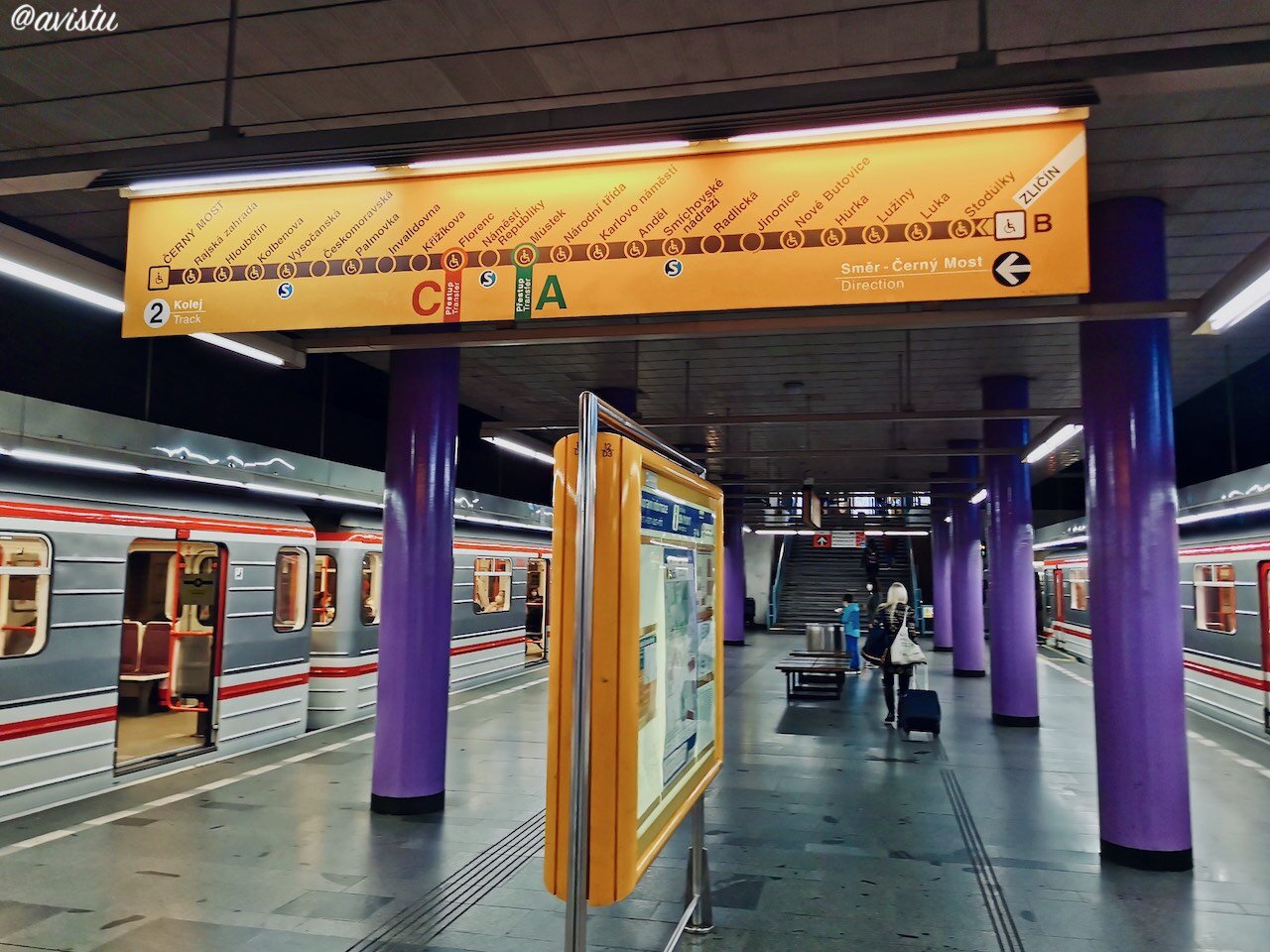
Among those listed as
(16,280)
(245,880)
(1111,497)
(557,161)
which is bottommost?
(245,880)

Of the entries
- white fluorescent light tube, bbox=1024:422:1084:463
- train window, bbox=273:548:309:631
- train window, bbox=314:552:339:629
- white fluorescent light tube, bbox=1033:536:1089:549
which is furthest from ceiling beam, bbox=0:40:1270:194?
white fluorescent light tube, bbox=1033:536:1089:549

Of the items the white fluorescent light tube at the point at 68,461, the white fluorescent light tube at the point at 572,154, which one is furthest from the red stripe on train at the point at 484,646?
the white fluorescent light tube at the point at 572,154

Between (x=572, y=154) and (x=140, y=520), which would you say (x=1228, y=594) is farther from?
(x=140, y=520)

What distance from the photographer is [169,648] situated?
387 inches

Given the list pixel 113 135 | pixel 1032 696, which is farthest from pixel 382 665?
pixel 1032 696

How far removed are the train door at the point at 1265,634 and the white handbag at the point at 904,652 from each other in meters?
3.80

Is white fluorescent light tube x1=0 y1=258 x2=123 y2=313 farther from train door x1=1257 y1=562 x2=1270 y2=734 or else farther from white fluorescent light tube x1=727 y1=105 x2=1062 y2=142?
train door x1=1257 y1=562 x2=1270 y2=734

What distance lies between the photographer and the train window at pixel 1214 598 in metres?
10.9

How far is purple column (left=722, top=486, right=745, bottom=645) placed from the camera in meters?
22.0

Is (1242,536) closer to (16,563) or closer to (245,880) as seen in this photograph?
(245,880)

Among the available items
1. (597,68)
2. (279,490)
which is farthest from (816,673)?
(597,68)

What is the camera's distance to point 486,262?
3.20 metres

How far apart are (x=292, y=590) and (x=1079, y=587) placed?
18.0 metres

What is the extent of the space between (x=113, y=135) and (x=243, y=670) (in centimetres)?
544
